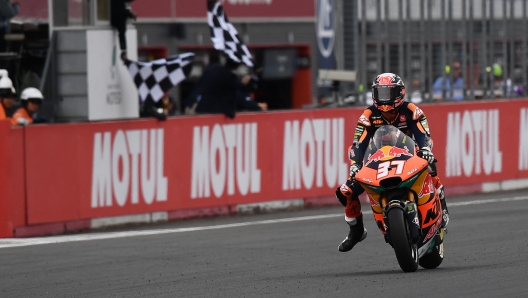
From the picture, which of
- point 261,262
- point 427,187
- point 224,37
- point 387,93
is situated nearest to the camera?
point 427,187

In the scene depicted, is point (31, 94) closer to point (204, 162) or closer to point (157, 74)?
point (157, 74)

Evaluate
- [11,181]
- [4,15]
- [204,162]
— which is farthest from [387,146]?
[4,15]

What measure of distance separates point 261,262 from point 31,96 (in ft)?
15.6

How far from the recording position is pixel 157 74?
15.0 m

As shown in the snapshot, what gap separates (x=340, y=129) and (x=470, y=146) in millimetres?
2420

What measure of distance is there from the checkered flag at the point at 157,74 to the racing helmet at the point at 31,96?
1.36m

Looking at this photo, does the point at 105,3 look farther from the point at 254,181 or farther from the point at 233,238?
the point at 233,238

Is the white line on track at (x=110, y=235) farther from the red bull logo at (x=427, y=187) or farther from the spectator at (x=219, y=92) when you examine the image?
the red bull logo at (x=427, y=187)

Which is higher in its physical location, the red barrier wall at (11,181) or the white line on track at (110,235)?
the red barrier wall at (11,181)

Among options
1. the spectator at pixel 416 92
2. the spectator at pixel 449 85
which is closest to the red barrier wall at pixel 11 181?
the spectator at pixel 416 92

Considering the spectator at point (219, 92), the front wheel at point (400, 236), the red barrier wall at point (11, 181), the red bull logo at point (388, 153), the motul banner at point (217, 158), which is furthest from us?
the spectator at point (219, 92)

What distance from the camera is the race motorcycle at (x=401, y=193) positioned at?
8.62 metres

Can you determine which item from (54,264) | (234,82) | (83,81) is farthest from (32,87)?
(54,264)

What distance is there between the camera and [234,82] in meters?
15.4
